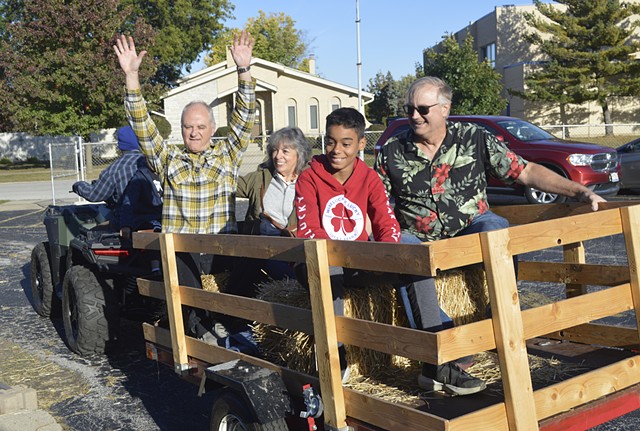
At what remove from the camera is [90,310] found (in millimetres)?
5926

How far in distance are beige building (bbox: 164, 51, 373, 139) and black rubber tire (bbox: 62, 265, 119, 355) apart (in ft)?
120

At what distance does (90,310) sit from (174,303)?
190 cm

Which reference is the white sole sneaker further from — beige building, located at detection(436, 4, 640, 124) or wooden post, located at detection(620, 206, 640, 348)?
beige building, located at detection(436, 4, 640, 124)

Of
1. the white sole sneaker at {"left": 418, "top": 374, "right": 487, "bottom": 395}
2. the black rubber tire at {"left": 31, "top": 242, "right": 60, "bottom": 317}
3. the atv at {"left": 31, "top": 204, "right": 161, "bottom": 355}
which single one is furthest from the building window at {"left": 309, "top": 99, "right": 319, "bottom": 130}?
the white sole sneaker at {"left": 418, "top": 374, "right": 487, "bottom": 395}

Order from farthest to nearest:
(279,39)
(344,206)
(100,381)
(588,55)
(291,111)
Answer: (279,39)
(291,111)
(588,55)
(100,381)
(344,206)

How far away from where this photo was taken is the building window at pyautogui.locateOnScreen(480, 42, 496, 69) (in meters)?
46.2

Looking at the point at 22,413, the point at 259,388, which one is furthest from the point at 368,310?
the point at 22,413

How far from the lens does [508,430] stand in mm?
2957

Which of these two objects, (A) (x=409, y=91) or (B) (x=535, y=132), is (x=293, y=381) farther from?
(B) (x=535, y=132)

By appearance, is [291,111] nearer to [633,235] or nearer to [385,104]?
[385,104]

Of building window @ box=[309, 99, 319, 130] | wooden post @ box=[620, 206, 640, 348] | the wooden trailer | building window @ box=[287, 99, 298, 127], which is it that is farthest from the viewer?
building window @ box=[309, 99, 319, 130]

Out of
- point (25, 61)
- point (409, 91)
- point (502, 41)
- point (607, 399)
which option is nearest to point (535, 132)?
point (409, 91)

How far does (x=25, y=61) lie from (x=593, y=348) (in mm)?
35021

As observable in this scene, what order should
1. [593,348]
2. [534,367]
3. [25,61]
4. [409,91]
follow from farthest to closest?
[25,61]
[409,91]
[593,348]
[534,367]
